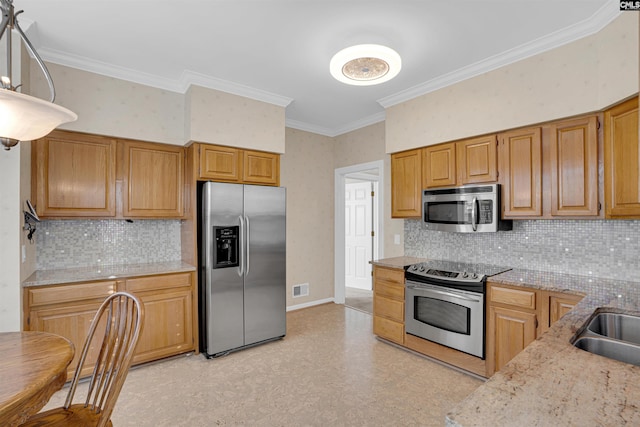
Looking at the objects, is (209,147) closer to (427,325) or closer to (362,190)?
(427,325)

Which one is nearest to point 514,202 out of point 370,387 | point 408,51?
point 408,51

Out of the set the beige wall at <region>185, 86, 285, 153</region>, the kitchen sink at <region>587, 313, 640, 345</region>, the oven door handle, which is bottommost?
the oven door handle

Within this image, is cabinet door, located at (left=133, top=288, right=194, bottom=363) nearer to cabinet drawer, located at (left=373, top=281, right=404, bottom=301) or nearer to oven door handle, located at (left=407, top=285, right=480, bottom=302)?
cabinet drawer, located at (left=373, top=281, right=404, bottom=301)

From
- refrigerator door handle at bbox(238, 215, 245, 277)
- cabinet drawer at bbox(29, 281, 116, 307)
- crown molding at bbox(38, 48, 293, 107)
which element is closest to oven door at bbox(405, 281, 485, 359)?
refrigerator door handle at bbox(238, 215, 245, 277)

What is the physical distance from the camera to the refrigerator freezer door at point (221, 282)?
3.03 meters

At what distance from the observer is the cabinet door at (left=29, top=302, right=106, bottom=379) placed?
96.0 inches

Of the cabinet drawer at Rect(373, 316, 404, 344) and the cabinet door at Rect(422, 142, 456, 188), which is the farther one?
the cabinet drawer at Rect(373, 316, 404, 344)

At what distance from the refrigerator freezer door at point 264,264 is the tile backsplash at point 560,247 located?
6.09 ft

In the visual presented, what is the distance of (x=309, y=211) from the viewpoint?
483 cm

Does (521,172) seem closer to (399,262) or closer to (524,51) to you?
(524,51)

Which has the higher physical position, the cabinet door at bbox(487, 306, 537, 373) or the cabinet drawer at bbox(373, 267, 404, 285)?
the cabinet drawer at bbox(373, 267, 404, 285)

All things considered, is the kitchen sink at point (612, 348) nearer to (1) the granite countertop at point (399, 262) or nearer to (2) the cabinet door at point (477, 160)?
(2) the cabinet door at point (477, 160)

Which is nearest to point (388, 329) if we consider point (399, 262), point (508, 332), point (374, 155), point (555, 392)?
point (399, 262)

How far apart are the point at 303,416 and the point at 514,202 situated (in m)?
2.43
